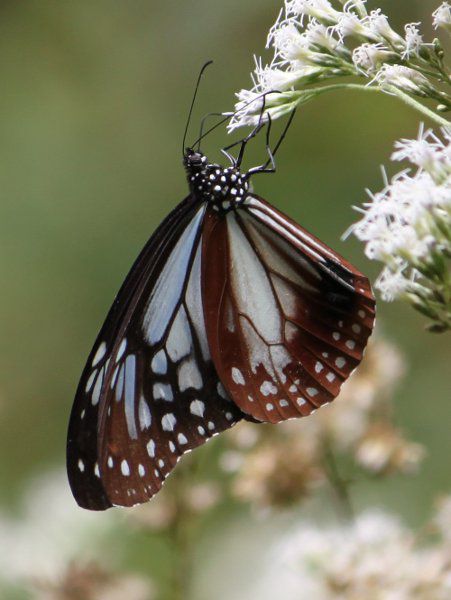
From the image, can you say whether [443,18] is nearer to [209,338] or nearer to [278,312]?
[278,312]

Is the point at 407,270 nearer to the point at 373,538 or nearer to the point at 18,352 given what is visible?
the point at 373,538

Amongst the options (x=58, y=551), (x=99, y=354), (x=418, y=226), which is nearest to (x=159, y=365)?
(x=99, y=354)

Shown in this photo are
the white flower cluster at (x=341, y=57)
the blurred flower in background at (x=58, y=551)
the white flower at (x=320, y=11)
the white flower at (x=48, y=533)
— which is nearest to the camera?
the white flower cluster at (x=341, y=57)

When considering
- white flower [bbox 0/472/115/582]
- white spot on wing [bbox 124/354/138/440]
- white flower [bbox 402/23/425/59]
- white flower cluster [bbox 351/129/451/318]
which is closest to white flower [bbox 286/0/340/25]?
white flower [bbox 402/23/425/59]

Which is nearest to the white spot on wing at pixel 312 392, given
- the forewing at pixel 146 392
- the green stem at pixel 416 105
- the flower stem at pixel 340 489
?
the forewing at pixel 146 392

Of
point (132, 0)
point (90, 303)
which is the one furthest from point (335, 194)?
point (132, 0)

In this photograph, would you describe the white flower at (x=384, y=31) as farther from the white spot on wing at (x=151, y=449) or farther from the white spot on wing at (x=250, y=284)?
the white spot on wing at (x=151, y=449)
